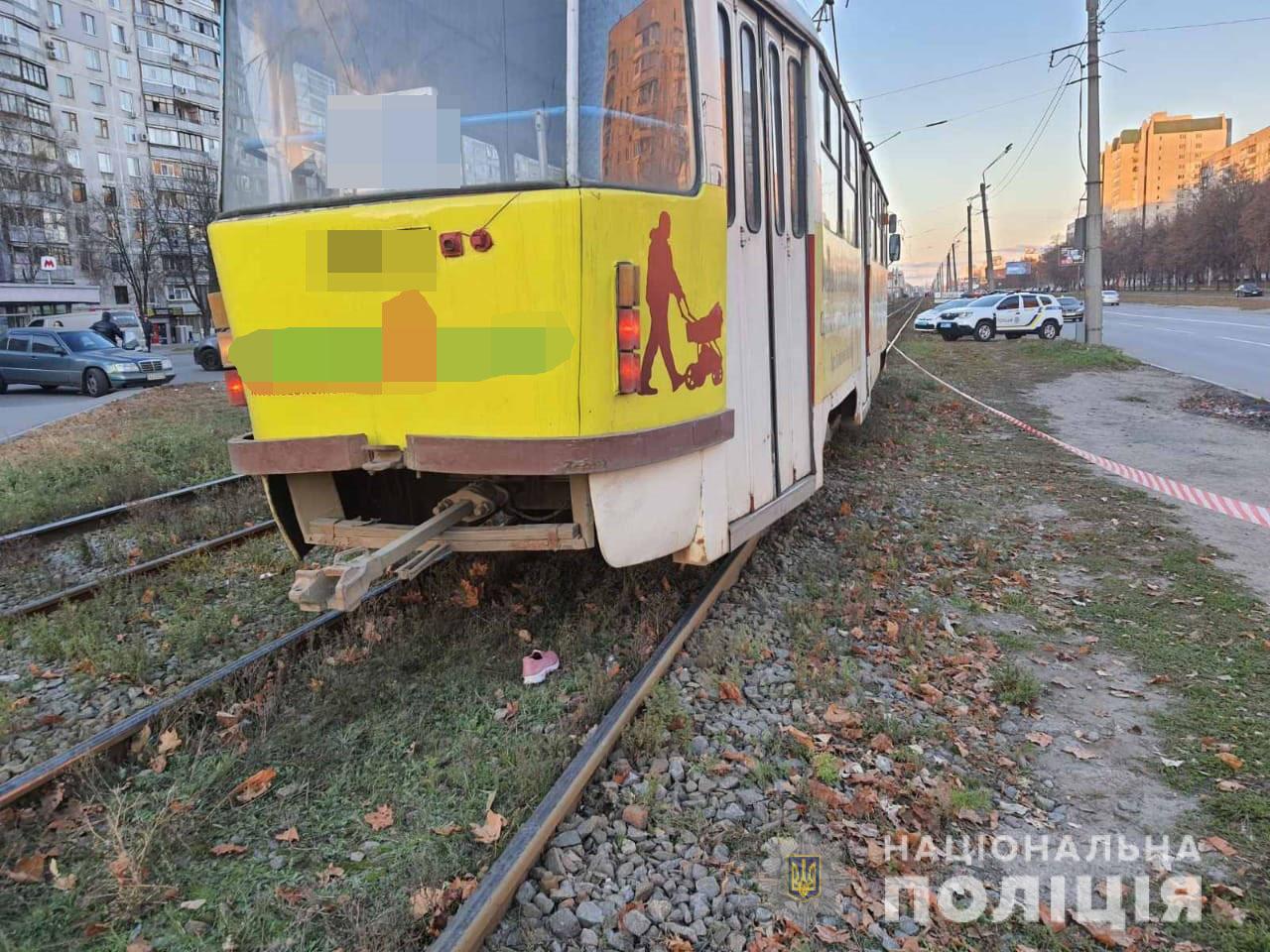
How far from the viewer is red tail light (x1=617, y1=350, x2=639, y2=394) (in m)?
3.50

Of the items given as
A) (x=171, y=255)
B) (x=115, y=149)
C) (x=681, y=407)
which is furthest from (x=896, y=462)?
(x=115, y=149)

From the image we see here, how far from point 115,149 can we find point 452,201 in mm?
77071

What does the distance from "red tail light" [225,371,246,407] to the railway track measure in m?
2.15

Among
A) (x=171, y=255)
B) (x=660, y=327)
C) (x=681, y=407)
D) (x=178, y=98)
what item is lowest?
(x=681, y=407)

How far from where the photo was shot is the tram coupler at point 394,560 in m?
3.35

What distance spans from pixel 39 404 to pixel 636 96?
68.0 ft

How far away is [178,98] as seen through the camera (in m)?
69.1

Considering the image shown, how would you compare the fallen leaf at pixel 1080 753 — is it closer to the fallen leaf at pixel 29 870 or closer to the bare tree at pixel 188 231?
the fallen leaf at pixel 29 870

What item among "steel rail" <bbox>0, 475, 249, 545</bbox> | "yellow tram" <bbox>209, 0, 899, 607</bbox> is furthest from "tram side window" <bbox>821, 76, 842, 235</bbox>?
"steel rail" <bbox>0, 475, 249, 545</bbox>

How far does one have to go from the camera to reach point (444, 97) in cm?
365

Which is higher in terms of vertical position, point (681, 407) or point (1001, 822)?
point (681, 407)

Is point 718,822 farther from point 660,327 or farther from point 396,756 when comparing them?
point 660,327

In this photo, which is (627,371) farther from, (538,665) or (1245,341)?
(1245,341)

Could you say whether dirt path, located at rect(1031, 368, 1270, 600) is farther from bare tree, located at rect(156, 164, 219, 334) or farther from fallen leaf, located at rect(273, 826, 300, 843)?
bare tree, located at rect(156, 164, 219, 334)
